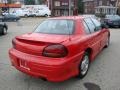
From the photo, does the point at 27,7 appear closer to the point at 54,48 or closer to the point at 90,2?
the point at 90,2

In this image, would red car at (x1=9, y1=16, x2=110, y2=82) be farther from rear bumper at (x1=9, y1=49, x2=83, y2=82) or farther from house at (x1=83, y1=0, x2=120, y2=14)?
house at (x1=83, y1=0, x2=120, y2=14)

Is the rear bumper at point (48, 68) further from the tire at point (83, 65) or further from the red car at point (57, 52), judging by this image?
the tire at point (83, 65)

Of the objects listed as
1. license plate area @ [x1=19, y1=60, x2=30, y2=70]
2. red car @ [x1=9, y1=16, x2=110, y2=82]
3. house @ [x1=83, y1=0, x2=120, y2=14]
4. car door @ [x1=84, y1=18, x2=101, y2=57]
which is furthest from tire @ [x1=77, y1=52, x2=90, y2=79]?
house @ [x1=83, y1=0, x2=120, y2=14]

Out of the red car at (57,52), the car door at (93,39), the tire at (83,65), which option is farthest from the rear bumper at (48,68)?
the car door at (93,39)

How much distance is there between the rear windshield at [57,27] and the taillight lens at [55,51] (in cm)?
92

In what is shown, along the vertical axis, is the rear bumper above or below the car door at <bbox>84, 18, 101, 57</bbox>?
below

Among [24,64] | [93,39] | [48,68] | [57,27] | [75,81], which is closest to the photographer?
[48,68]

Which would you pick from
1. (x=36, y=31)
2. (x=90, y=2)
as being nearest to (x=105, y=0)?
(x=90, y=2)

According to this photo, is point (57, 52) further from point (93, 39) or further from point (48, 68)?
point (93, 39)

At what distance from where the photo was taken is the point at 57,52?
3996mm

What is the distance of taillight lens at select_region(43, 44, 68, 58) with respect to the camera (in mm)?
3998

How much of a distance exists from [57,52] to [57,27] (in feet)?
4.33

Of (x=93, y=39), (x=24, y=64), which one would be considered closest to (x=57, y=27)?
(x=93, y=39)

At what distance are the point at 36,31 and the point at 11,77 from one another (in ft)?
4.40
